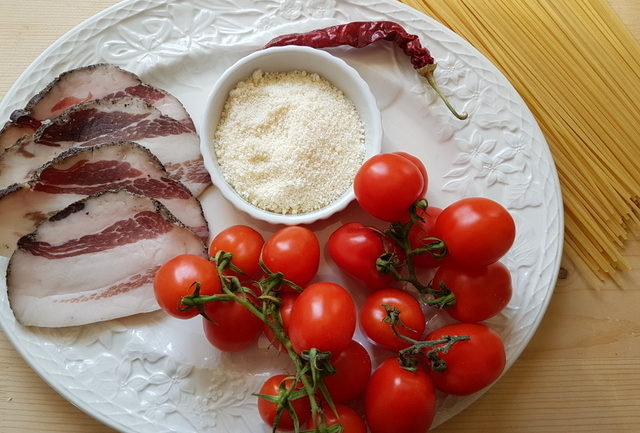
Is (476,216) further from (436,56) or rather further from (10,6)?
(10,6)

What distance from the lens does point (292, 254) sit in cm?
133

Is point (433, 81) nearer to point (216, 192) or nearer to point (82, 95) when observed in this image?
point (216, 192)

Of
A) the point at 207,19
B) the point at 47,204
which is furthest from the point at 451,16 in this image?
the point at 47,204

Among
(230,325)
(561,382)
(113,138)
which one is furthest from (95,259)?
(561,382)

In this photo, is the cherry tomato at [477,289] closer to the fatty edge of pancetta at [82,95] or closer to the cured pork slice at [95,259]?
the cured pork slice at [95,259]

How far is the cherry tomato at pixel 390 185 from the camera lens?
1325mm

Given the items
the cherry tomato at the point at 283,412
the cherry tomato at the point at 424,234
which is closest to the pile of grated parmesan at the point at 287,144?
the cherry tomato at the point at 424,234

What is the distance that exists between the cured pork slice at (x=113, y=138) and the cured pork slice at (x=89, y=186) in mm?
52

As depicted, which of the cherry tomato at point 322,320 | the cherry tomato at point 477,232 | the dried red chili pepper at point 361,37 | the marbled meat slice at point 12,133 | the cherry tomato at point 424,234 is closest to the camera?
the cherry tomato at point 322,320

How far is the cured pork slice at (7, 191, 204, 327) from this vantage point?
144 cm

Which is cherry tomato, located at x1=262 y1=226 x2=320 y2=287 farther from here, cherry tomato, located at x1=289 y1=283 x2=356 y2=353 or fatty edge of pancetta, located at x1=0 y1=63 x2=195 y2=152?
fatty edge of pancetta, located at x1=0 y1=63 x2=195 y2=152

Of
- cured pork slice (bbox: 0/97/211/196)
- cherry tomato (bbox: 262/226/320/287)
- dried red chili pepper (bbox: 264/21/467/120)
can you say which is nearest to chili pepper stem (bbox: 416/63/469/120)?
dried red chili pepper (bbox: 264/21/467/120)

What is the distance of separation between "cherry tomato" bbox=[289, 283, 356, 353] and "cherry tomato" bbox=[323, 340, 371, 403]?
0.34ft

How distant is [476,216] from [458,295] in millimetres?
A: 200
